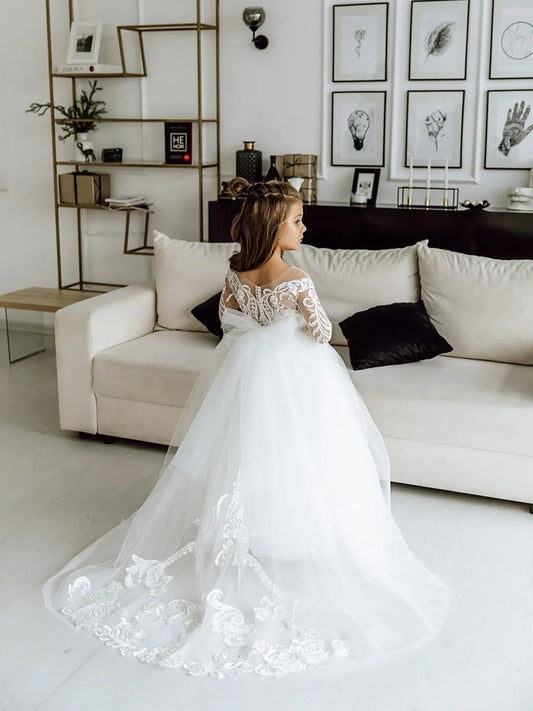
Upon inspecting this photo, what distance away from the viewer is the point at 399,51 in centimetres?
422

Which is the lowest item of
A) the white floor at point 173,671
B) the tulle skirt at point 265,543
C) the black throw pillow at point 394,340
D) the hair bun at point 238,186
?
the white floor at point 173,671

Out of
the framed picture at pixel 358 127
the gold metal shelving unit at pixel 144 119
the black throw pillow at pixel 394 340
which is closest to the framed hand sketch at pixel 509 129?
the framed picture at pixel 358 127

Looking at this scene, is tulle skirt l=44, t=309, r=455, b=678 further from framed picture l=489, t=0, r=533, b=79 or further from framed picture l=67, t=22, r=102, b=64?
framed picture l=67, t=22, r=102, b=64

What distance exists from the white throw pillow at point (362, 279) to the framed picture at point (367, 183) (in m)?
0.58

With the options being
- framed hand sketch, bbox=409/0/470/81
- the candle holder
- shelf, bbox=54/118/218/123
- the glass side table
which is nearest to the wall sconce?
shelf, bbox=54/118/218/123

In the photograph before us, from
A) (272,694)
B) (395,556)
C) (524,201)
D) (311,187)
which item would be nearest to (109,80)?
(311,187)

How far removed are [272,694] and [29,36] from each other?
442cm

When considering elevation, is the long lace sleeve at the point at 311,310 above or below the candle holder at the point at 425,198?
below

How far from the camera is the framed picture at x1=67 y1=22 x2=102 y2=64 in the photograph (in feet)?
15.6

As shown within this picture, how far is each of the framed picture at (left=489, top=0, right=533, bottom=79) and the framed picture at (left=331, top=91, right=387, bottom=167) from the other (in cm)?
60

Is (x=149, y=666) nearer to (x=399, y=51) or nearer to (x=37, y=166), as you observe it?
(x=399, y=51)

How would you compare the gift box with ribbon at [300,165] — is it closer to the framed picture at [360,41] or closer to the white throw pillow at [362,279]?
the framed picture at [360,41]

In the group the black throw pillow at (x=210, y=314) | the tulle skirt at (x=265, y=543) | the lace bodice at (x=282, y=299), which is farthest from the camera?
the black throw pillow at (x=210, y=314)

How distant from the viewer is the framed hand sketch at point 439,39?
4086 millimetres
